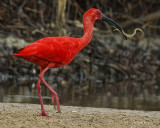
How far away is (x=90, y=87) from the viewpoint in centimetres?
1027

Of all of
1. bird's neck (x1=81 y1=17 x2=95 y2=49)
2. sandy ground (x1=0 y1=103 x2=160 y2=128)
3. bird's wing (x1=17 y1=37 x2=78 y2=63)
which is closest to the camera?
sandy ground (x1=0 y1=103 x2=160 y2=128)

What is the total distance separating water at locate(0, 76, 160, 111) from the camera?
25.1ft

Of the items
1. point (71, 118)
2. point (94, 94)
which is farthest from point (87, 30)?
point (94, 94)

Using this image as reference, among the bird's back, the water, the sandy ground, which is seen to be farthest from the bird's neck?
the water

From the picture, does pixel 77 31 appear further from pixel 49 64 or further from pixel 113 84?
pixel 49 64

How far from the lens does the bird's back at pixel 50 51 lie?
553cm

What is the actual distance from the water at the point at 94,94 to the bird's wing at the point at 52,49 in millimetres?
1830

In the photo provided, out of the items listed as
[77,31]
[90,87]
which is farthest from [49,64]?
[77,31]

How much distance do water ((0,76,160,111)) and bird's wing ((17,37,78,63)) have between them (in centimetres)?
183

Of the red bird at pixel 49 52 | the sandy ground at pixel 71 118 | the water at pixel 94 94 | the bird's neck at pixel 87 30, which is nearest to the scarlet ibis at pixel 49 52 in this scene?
the red bird at pixel 49 52

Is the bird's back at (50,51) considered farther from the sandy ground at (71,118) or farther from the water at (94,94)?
the water at (94,94)

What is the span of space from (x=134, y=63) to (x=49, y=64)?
25.3ft

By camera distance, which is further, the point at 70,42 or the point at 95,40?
the point at 95,40

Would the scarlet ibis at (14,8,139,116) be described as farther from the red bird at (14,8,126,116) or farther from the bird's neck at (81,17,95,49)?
the bird's neck at (81,17,95,49)
